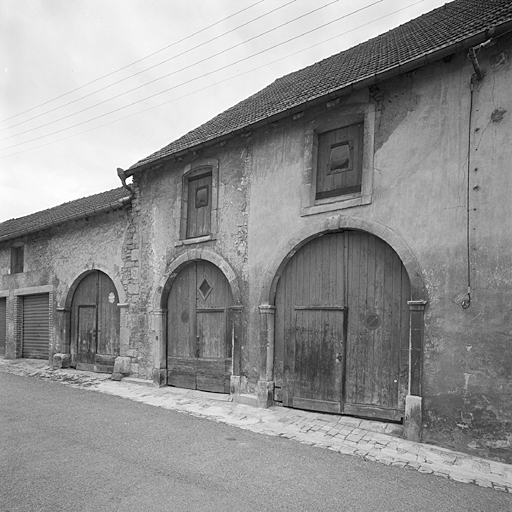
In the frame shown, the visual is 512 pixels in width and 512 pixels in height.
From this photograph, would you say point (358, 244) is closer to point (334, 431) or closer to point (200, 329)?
point (334, 431)

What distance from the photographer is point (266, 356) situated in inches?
259

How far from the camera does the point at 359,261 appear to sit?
5.91m

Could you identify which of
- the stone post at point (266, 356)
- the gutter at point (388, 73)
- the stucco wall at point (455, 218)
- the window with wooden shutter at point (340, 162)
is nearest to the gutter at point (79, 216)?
the gutter at point (388, 73)

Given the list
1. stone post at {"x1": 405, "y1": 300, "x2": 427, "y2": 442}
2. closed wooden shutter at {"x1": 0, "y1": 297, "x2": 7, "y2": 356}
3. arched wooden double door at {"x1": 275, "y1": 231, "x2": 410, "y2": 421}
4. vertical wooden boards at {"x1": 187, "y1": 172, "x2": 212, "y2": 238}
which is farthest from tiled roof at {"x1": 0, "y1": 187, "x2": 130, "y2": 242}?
stone post at {"x1": 405, "y1": 300, "x2": 427, "y2": 442}

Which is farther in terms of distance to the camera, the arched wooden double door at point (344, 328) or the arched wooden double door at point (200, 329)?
the arched wooden double door at point (200, 329)

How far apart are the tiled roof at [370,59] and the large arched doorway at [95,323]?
3524mm

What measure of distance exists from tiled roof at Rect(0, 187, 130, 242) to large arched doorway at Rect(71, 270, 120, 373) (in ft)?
5.70

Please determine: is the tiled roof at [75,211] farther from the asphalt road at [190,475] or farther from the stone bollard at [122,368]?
the asphalt road at [190,475]

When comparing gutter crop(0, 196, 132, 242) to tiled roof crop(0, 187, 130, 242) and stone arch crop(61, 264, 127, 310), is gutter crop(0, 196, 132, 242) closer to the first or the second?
tiled roof crop(0, 187, 130, 242)

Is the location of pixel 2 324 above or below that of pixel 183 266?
below

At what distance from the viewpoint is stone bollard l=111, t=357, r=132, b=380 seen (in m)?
8.91

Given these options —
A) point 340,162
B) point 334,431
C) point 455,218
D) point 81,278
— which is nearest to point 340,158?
point 340,162

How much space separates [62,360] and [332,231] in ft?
29.1

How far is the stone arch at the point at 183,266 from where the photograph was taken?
7188 mm
